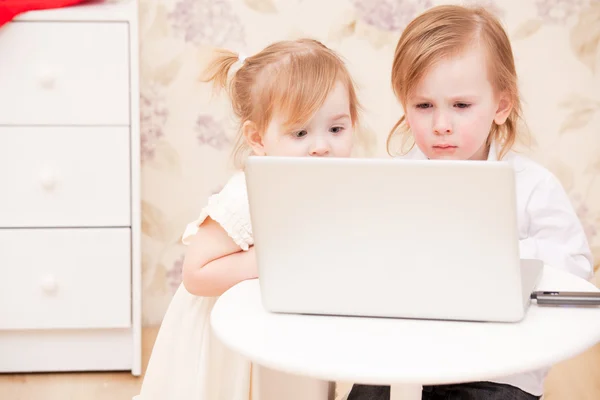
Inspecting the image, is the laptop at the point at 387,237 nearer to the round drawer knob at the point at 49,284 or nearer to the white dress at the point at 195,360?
the white dress at the point at 195,360

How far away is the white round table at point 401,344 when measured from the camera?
2.35 feet

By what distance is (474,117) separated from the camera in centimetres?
129

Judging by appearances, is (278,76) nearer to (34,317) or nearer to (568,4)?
(34,317)

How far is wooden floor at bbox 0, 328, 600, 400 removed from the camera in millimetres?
2029

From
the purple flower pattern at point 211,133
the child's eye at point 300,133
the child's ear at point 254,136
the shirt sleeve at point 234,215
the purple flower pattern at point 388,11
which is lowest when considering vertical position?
the purple flower pattern at point 211,133

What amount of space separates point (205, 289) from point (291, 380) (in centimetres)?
18

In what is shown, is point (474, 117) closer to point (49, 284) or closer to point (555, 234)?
point (555, 234)

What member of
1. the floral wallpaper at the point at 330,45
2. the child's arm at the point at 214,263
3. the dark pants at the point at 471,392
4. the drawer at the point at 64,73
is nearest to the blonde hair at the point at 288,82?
the child's arm at the point at 214,263

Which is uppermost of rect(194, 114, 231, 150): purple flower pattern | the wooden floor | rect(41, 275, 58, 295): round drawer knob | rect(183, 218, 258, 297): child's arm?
rect(183, 218, 258, 297): child's arm

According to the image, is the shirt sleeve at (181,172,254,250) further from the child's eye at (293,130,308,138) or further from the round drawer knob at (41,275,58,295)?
the round drawer knob at (41,275,58,295)

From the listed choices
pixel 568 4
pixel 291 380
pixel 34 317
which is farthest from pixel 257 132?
pixel 568 4

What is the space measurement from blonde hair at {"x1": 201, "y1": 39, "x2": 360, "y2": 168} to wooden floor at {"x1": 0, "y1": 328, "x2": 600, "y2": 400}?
973 mm

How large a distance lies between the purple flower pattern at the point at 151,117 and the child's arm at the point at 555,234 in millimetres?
1303

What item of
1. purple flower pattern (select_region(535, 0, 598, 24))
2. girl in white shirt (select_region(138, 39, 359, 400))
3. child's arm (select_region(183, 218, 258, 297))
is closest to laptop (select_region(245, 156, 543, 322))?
child's arm (select_region(183, 218, 258, 297))
